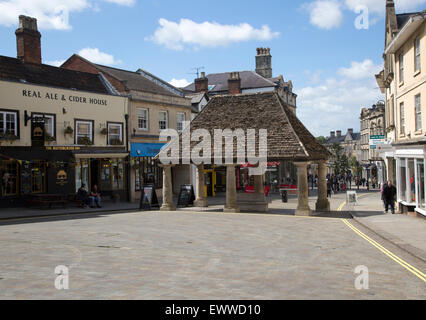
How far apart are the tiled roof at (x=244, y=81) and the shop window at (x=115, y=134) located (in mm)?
24710

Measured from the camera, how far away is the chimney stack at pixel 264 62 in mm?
60188

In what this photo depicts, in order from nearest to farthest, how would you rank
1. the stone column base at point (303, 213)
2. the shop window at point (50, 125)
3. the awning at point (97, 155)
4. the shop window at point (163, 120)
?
the stone column base at point (303, 213), the shop window at point (50, 125), the awning at point (97, 155), the shop window at point (163, 120)

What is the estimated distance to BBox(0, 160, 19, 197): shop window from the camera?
24.5 metres

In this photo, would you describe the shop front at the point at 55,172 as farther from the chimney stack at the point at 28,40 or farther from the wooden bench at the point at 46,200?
the chimney stack at the point at 28,40

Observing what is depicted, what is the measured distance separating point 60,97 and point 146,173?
937cm

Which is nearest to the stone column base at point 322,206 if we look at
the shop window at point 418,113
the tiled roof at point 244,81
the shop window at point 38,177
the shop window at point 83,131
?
the shop window at point 418,113

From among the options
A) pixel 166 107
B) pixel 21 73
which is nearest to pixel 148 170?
pixel 166 107

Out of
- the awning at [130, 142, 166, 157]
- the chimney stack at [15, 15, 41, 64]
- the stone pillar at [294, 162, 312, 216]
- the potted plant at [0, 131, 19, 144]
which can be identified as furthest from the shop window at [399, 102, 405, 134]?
the chimney stack at [15, 15, 41, 64]

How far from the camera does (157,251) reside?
1117 centimetres

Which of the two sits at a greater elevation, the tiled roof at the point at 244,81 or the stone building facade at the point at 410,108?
the tiled roof at the point at 244,81

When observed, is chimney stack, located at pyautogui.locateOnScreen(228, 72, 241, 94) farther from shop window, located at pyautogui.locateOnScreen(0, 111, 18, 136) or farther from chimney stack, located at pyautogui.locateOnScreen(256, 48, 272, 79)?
shop window, located at pyautogui.locateOnScreen(0, 111, 18, 136)

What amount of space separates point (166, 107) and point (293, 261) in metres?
26.6

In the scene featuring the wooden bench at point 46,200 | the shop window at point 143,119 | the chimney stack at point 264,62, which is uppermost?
the chimney stack at point 264,62
